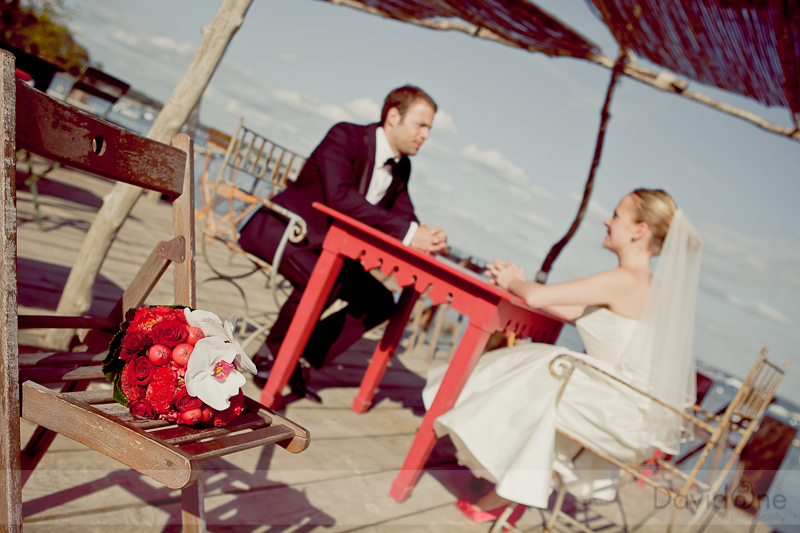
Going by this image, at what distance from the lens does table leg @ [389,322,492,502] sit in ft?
7.11

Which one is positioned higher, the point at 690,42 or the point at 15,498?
the point at 690,42

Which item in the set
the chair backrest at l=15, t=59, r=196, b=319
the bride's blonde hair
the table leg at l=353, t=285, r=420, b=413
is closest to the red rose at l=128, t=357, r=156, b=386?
the chair backrest at l=15, t=59, r=196, b=319

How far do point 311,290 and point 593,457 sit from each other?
150cm

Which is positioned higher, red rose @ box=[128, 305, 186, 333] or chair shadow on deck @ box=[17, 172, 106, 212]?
red rose @ box=[128, 305, 186, 333]

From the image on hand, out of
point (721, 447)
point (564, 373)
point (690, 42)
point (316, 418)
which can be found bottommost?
point (316, 418)

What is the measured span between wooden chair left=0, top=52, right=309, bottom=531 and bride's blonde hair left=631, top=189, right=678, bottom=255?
210 cm

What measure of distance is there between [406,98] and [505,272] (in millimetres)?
1127

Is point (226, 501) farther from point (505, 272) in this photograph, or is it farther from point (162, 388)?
point (505, 272)

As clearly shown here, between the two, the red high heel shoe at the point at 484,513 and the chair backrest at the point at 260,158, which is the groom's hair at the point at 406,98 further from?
the red high heel shoe at the point at 484,513

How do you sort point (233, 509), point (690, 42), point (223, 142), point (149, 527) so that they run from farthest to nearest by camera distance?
1. point (223, 142)
2. point (690, 42)
3. point (233, 509)
4. point (149, 527)

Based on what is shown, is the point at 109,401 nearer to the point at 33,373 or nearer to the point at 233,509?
the point at 33,373

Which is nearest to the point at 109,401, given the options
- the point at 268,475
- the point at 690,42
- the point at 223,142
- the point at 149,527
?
the point at 149,527

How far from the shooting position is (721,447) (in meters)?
3.86

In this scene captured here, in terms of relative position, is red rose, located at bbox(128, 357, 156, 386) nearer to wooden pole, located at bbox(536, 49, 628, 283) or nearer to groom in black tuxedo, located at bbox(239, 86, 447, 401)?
groom in black tuxedo, located at bbox(239, 86, 447, 401)
